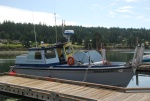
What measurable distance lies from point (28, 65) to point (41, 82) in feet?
13.0

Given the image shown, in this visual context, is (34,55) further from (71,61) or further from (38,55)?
(71,61)

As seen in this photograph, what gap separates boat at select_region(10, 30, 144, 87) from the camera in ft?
48.4

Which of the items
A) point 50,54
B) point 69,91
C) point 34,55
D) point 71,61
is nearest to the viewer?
point 69,91

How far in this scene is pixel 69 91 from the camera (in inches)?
471

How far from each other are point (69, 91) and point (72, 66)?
389cm

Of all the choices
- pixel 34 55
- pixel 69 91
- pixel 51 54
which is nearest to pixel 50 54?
pixel 51 54

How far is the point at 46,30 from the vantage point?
142875 mm

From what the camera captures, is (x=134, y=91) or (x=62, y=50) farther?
(x=62, y=50)

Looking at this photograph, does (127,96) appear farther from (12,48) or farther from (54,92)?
(12,48)

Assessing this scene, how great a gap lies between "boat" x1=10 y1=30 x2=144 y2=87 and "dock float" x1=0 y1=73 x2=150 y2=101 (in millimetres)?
1606

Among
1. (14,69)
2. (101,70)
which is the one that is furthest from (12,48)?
(101,70)

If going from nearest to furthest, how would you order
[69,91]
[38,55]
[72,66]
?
1. [69,91]
2. [72,66]
3. [38,55]

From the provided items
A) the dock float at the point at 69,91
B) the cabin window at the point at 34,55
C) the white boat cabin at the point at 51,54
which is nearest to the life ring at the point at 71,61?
the white boat cabin at the point at 51,54

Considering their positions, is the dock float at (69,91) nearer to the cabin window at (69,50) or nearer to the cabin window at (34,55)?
the cabin window at (34,55)
